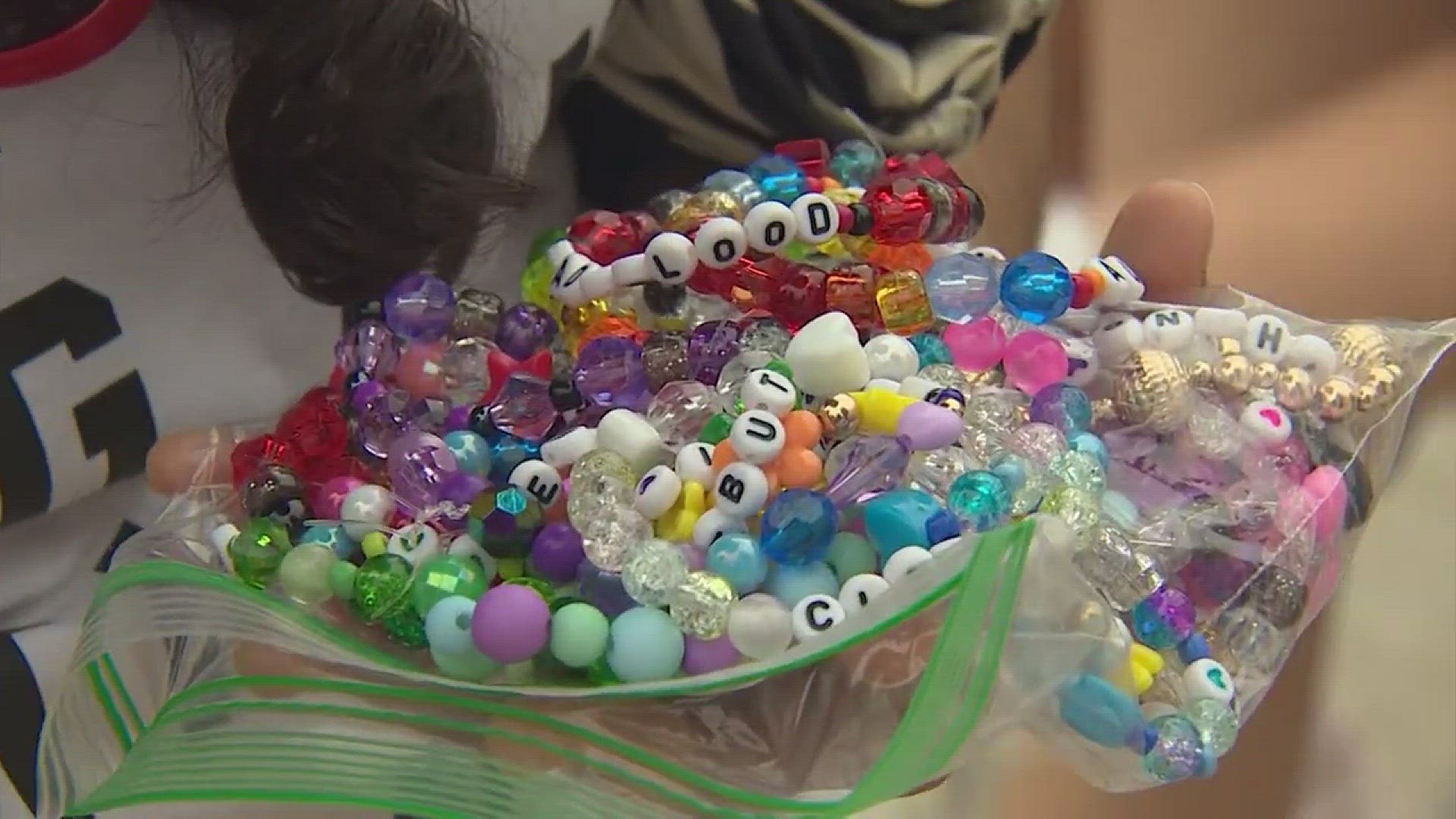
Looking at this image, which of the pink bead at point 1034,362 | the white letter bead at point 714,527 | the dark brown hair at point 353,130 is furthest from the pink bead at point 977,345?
the dark brown hair at point 353,130

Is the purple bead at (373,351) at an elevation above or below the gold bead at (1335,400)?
below

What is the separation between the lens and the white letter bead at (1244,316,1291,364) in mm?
421

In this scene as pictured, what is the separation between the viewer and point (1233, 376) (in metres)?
0.41

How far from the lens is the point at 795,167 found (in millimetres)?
465

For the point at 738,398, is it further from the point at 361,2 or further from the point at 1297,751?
the point at 1297,751

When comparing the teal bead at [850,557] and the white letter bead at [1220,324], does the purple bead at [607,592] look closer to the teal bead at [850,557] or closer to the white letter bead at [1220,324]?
the teal bead at [850,557]

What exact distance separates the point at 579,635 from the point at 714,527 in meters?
0.05

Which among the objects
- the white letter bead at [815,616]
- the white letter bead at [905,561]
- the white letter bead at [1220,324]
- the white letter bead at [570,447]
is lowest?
the white letter bead at [570,447]

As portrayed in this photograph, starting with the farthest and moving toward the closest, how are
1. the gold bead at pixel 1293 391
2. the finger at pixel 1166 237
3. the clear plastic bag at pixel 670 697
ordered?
the finger at pixel 1166 237 < the gold bead at pixel 1293 391 < the clear plastic bag at pixel 670 697

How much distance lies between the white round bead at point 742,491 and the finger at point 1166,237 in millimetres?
252

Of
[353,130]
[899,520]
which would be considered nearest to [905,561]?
[899,520]

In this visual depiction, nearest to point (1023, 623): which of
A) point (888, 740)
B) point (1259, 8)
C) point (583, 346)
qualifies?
point (888, 740)

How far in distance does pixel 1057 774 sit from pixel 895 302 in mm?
353

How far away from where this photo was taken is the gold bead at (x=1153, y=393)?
1.30ft
